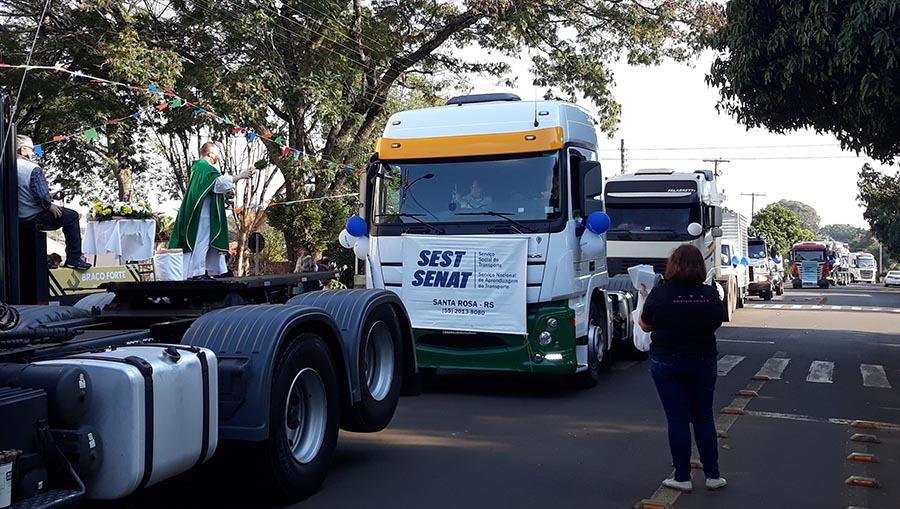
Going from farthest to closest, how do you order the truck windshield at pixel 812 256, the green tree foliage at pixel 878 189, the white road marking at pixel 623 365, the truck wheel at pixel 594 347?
the truck windshield at pixel 812 256 < the green tree foliage at pixel 878 189 < the white road marking at pixel 623 365 < the truck wheel at pixel 594 347

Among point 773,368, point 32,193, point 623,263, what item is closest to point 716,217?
point 623,263

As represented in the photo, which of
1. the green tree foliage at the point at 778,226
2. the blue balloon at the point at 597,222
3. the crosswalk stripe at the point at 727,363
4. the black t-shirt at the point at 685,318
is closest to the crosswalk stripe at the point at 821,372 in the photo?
the crosswalk stripe at the point at 727,363

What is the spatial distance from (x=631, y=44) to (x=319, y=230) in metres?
10.00

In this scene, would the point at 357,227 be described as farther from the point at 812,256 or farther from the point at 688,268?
the point at 812,256

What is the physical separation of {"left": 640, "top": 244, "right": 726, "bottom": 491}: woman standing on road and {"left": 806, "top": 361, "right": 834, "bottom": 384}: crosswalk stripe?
6.35 m

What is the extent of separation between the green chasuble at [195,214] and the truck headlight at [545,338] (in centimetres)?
372

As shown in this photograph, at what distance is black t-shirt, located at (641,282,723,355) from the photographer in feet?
19.8

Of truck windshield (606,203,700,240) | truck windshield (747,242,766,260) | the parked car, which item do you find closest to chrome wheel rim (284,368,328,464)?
truck windshield (606,203,700,240)

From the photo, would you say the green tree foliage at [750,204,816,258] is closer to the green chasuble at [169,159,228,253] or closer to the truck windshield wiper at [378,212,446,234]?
the truck windshield wiper at [378,212,446,234]

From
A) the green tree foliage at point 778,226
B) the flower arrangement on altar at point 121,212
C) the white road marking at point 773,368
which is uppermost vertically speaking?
the green tree foliage at point 778,226

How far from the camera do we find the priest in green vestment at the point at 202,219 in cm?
766

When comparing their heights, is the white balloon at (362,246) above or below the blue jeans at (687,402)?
above

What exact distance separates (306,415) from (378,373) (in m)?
1.30

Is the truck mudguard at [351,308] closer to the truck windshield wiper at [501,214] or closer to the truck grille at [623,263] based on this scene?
the truck windshield wiper at [501,214]
